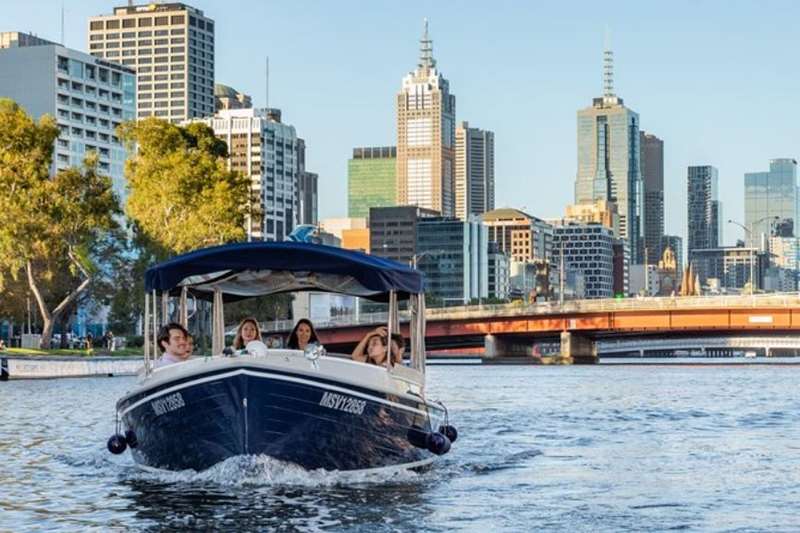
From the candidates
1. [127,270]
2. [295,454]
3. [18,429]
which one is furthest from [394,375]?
[127,270]

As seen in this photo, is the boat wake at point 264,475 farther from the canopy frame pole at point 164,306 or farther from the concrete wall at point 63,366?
the concrete wall at point 63,366

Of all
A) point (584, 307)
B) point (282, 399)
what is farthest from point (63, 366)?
point (282, 399)

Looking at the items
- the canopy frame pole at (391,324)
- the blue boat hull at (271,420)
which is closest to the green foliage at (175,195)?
the canopy frame pole at (391,324)

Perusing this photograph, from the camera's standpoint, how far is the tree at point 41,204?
93.2 meters

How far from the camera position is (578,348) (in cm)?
15325

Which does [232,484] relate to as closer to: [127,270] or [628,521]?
[628,521]

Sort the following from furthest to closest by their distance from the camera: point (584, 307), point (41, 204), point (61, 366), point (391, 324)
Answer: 1. point (584, 307)
2. point (41, 204)
3. point (61, 366)
4. point (391, 324)

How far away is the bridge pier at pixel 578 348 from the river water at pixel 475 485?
99.3 m

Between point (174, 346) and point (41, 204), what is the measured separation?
69.1 meters

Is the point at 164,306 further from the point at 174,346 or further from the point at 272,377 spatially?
the point at 272,377

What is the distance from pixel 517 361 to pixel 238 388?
12817cm

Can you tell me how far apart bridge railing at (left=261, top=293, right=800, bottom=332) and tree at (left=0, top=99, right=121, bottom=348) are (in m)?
21.8

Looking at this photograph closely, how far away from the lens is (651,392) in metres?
74.7

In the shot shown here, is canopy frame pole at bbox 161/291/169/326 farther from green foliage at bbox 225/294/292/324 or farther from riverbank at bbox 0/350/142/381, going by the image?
green foliage at bbox 225/294/292/324
